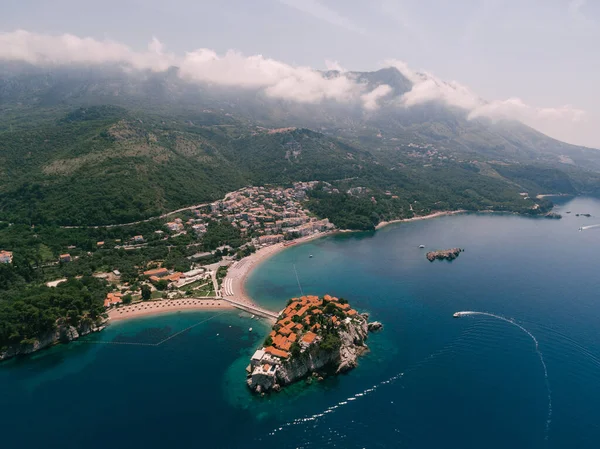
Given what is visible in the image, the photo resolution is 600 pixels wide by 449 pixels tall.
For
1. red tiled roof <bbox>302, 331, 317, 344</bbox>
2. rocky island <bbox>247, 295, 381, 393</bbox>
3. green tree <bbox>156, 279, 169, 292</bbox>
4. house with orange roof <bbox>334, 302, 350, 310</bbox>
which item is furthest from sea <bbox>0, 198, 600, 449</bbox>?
green tree <bbox>156, 279, 169, 292</bbox>

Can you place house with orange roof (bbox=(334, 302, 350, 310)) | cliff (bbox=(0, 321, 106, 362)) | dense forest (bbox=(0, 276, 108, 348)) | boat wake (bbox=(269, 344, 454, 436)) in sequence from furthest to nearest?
1. house with orange roof (bbox=(334, 302, 350, 310))
2. dense forest (bbox=(0, 276, 108, 348))
3. cliff (bbox=(0, 321, 106, 362))
4. boat wake (bbox=(269, 344, 454, 436))

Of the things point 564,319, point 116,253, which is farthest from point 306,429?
point 116,253

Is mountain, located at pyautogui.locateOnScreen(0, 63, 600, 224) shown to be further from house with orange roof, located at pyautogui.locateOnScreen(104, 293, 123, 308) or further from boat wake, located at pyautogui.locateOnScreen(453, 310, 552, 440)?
boat wake, located at pyautogui.locateOnScreen(453, 310, 552, 440)

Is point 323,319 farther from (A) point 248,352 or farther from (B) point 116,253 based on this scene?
(B) point 116,253

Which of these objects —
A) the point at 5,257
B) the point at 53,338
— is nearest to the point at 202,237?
the point at 5,257

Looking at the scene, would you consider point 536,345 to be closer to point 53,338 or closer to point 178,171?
point 53,338
